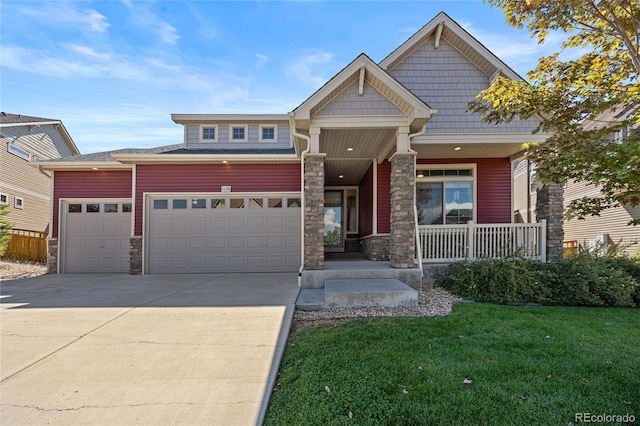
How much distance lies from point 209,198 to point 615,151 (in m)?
9.48

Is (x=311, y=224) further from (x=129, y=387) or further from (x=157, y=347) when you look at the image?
(x=129, y=387)

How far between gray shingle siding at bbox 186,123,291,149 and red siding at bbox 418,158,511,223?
5.93m

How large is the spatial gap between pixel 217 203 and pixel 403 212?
19.5ft

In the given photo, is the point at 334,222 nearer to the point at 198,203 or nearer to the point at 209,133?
the point at 198,203

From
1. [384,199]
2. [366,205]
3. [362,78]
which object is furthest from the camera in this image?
[366,205]

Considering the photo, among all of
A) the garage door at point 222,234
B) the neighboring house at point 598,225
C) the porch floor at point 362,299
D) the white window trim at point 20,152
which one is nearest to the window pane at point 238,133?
the garage door at point 222,234

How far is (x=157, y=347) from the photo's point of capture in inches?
145

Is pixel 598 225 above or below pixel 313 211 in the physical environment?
below

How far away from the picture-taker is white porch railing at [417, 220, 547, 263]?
781 centimetres

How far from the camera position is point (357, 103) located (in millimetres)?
6902

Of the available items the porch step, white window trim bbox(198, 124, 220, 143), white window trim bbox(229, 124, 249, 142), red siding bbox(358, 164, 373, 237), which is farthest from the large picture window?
white window trim bbox(198, 124, 220, 143)

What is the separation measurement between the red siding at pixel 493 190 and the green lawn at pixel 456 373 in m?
5.14

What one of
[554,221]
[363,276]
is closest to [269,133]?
[363,276]

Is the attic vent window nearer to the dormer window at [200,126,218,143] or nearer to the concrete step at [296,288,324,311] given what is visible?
the dormer window at [200,126,218,143]
